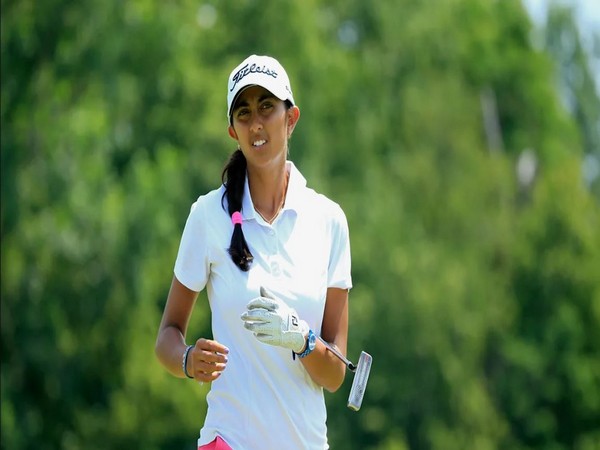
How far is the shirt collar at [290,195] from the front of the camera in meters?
5.84

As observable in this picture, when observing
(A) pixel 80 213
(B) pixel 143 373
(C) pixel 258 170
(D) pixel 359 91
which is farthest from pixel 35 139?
(C) pixel 258 170

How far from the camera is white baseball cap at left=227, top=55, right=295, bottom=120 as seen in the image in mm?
5711

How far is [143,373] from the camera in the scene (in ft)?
96.9

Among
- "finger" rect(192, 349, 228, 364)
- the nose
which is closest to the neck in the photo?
the nose

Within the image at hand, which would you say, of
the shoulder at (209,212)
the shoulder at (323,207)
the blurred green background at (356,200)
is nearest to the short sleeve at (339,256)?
the shoulder at (323,207)

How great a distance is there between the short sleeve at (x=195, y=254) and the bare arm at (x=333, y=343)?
473mm

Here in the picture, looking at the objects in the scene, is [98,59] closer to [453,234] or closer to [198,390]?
[198,390]

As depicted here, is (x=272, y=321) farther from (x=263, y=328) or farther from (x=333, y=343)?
(x=333, y=343)

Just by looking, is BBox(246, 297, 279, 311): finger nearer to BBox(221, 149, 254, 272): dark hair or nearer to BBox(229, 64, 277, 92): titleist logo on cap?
BBox(221, 149, 254, 272): dark hair

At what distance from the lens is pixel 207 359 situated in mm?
5531

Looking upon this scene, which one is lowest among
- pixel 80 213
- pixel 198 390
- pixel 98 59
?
pixel 198 390

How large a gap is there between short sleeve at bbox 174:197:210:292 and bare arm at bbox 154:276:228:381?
0.22 feet

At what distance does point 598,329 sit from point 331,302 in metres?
35.0

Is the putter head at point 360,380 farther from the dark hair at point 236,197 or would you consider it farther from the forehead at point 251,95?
the forehead at point 251,95
